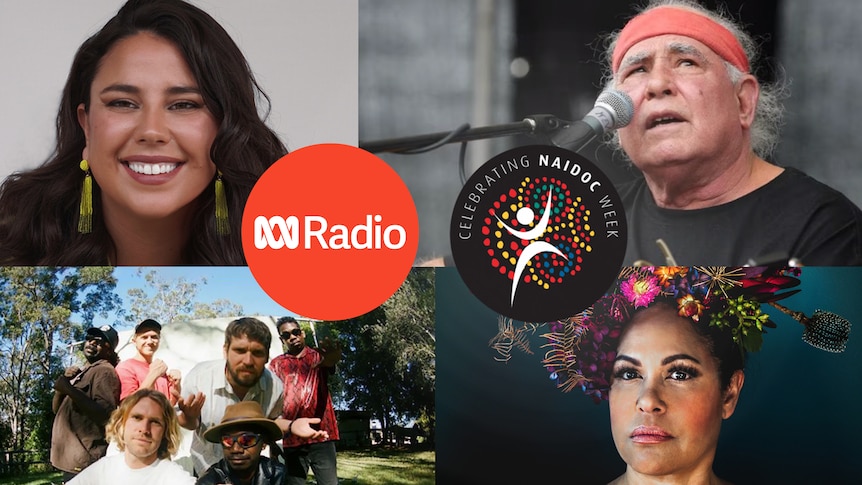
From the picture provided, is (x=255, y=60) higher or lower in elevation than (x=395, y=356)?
higher

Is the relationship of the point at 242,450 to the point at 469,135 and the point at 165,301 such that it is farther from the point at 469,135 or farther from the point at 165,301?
the point at 469,135

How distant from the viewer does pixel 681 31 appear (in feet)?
11.5

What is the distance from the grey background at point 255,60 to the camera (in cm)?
343

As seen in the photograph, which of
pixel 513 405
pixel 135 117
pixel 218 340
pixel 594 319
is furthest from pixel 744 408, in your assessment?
pixel 135 117

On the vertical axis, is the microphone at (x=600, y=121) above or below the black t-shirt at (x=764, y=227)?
above

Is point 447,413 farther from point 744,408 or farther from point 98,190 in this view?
point 98,190

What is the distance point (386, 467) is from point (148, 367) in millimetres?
986

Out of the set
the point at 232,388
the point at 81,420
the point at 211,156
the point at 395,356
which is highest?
the point at 211,156

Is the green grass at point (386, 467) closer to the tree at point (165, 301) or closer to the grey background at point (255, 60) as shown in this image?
the tree at point (165, 301)

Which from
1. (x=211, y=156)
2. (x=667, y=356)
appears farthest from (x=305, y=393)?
(x=667, y=356)

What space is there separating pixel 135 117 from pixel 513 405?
180 centimetres

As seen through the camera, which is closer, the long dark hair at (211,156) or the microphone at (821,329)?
the long dark hair at (211,156)

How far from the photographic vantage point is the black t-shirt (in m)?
3.47

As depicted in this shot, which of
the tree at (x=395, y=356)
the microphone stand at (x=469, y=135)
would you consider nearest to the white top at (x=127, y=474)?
the tree at (x=395, y=356)
